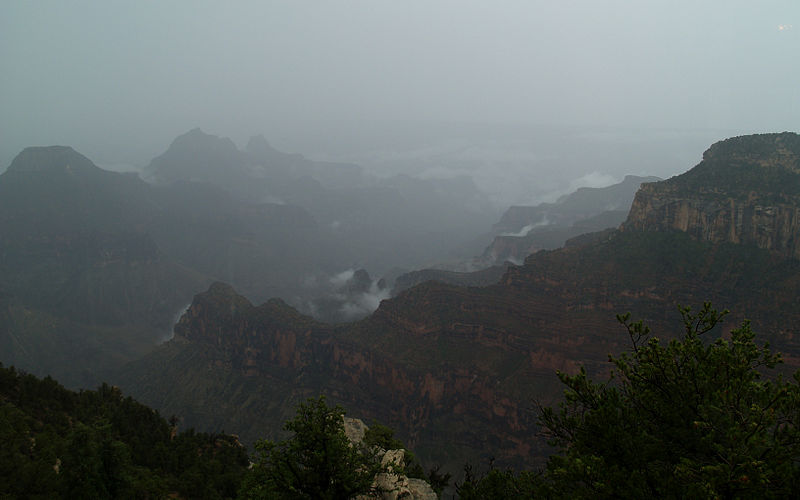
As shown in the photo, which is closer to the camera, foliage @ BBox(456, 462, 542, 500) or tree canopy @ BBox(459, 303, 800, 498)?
tree canopy @ BBox(459, 303, 800, 498)

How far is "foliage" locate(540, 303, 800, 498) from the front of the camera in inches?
402

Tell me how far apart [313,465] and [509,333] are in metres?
73.6

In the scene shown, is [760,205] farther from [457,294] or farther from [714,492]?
[714,492]

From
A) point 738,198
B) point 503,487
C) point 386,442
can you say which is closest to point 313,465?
point 503,487

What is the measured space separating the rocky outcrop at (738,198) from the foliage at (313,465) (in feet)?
267

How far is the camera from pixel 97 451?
20859 mm

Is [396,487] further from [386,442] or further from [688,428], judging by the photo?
[386,442]

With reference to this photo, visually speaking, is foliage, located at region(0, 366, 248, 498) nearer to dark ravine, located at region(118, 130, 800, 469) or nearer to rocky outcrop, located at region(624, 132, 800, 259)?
dark ravine, located at region(118, 130, 800, 469)

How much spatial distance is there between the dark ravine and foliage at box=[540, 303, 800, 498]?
201 feet

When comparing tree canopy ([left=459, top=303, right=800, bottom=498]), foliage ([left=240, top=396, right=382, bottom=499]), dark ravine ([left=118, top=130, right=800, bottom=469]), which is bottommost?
dark ravine ([left=118, top=130, right=800, bottom=469])

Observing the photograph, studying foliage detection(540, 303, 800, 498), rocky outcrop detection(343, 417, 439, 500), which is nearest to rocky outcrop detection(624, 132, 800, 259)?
foliage detection(540, 303, 800, 498)

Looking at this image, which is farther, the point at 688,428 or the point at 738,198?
the point at 738,198

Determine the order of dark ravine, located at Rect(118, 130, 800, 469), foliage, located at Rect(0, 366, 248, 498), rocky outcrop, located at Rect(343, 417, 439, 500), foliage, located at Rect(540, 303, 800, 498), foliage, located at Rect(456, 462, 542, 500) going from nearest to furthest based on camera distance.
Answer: foliage, located at Rect(540, 303, 800, 498) < foliage, located at Rect(456, 462, 542, 500) < foliage, located at Rect(0, 366, 248, 498) < rocky outcrop, located at Rect(343, 417, 439, 500) < dark ravine, located at Rect(118, 130, 800, 469)

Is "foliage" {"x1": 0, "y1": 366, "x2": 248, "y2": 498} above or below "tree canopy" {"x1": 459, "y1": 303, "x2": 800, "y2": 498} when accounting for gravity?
below
